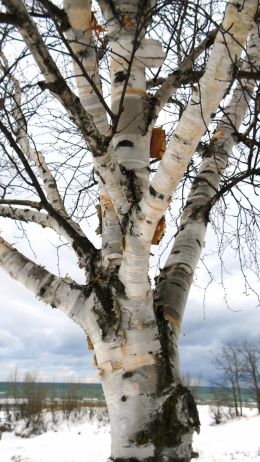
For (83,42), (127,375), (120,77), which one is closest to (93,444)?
(127,375)

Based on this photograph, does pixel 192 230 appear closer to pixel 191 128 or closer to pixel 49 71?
pixel 191 128

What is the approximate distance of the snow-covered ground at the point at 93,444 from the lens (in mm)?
18300

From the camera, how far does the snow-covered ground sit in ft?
60.0

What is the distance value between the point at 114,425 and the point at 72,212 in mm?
2291

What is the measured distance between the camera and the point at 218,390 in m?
38.6

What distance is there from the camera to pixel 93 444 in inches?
894

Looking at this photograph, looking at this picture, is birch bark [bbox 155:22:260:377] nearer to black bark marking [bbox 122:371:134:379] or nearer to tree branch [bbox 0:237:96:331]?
black bark marking [bbox 122:371:134:379]

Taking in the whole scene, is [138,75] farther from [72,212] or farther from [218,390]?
[218,390]

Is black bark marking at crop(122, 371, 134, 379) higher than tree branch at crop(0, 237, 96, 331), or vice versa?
tree branch at crop(0, 237, 96, 331)

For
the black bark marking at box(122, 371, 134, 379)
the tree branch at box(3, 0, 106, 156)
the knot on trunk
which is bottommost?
the knot on trunk

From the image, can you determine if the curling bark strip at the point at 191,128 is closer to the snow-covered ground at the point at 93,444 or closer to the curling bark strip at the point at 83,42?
the curling bark strip at the point at 83,42

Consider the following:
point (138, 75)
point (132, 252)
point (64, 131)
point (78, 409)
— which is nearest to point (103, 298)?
point (132, 252)

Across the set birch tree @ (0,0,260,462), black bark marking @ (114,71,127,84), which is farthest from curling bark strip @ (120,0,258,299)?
black bark marking @ (114,71,127,84)

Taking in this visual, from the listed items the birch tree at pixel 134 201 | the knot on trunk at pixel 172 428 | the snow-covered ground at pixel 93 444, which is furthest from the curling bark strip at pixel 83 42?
the snow-covered ground at pixel 93 444
